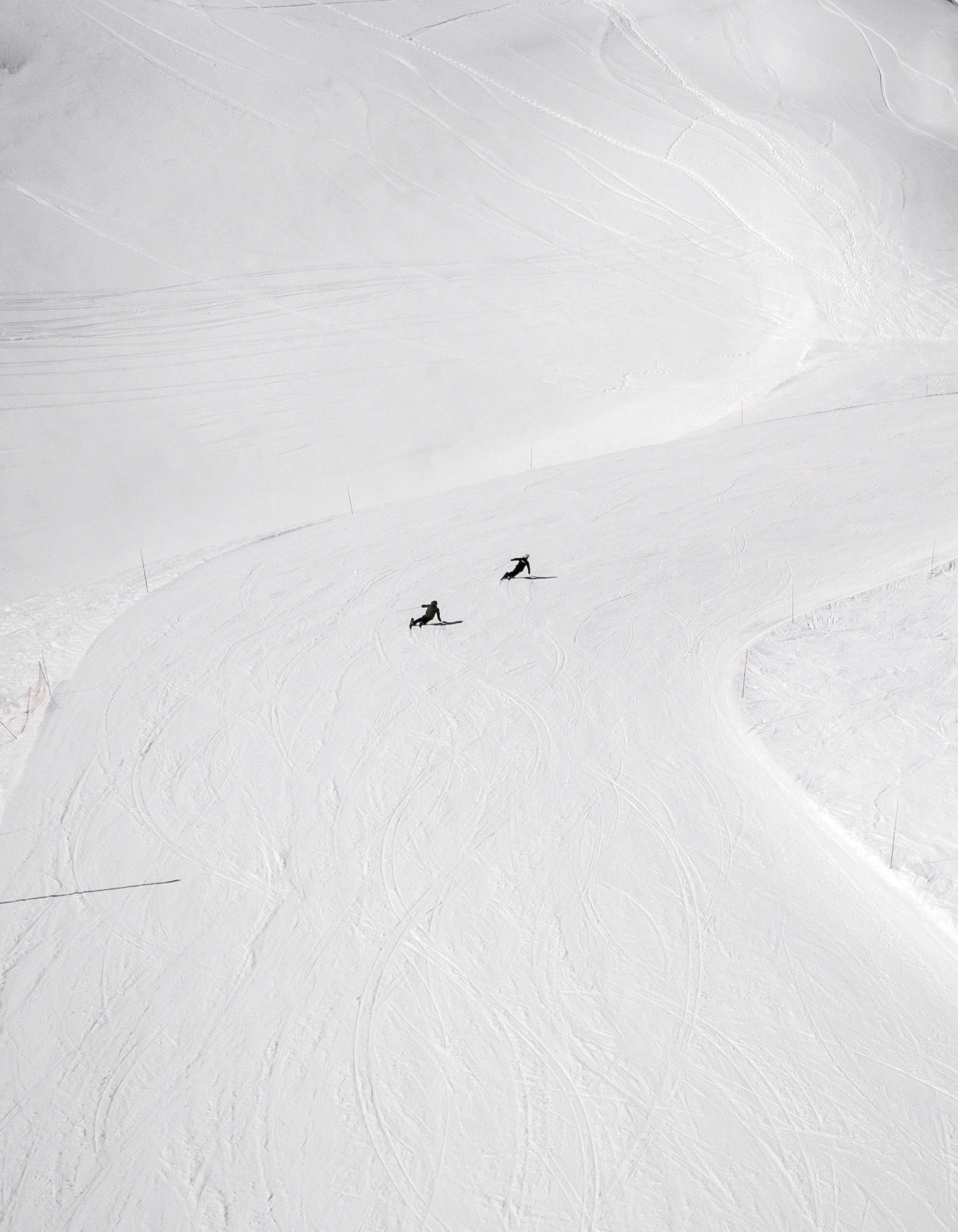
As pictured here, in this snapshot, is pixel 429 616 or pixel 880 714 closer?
pixel 880 714

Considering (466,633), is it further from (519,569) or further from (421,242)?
(421,242)

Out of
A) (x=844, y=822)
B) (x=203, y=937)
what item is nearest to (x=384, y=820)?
(x=203, y=937)

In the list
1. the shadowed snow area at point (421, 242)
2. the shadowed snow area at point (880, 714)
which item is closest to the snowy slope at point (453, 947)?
the shadowed snow area at point (880, 714)

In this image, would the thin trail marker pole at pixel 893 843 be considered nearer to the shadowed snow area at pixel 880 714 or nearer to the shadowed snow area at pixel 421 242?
the shadowed snow area at pixel 880 714

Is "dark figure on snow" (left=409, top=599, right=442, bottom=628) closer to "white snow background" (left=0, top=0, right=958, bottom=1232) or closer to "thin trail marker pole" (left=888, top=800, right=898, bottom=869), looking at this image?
"white snow background" (left=0, top=0, right=958, bottom=1232)

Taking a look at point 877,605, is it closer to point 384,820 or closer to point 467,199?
point 384,820

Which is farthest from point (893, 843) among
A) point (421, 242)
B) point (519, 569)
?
point (421, 242)
